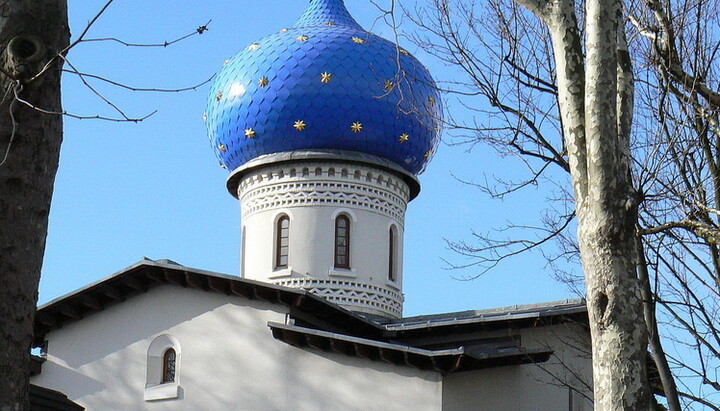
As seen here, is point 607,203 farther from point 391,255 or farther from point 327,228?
point 391,255

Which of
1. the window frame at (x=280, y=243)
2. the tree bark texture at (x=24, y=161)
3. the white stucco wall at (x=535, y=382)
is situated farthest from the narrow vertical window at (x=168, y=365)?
the tree bark texture at (x=24, y=161)

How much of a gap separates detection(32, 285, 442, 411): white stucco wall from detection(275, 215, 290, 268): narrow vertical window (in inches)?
143

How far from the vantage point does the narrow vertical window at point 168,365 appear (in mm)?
15555

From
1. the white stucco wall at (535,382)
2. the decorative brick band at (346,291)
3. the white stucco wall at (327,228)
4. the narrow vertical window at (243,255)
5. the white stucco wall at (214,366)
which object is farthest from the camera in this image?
the narrow vertical window at (243,255)

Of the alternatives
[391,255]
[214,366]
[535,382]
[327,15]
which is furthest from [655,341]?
[327,15]

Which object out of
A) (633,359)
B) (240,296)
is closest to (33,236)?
(633,359)

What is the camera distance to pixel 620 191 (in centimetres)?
650

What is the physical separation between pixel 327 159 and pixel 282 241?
61.9 inches

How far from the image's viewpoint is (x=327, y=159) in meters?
19.1

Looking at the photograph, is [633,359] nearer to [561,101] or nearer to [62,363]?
[561,101]

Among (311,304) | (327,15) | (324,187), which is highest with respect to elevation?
(327,15)

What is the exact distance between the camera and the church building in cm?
1448

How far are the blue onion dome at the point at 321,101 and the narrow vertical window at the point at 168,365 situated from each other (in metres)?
4.81

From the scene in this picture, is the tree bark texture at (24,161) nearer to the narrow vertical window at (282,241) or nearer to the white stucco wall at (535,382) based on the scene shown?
the white stucco wall at (535,382)
